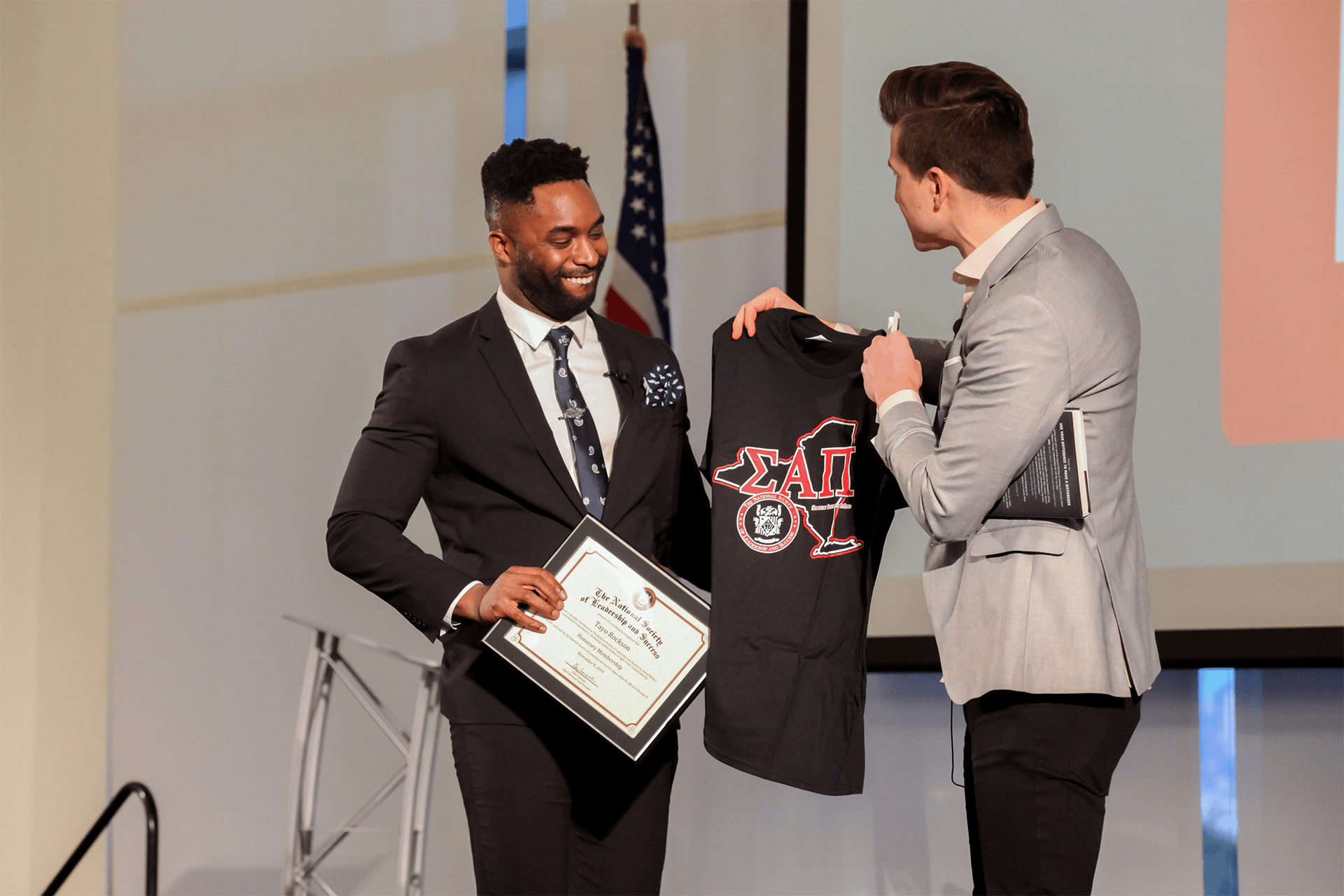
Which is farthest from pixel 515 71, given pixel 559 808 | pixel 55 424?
pixel 559 808

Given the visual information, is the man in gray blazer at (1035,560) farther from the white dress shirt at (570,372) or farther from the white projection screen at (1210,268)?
the white projection screen at (1210,268)

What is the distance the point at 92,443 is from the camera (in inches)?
183

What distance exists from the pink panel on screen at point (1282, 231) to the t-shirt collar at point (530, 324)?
1.50 m

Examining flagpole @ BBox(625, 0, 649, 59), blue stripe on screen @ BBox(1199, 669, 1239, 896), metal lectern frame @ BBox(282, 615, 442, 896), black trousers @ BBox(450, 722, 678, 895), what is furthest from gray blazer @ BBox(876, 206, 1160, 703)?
flagpole @ BBox(625, 0, 649, 59)

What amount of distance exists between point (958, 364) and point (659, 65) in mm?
2570

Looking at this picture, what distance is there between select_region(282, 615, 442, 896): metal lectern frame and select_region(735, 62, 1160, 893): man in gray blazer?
81.6 inches

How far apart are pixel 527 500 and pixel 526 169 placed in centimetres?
52

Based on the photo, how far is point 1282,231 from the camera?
2.62 meters

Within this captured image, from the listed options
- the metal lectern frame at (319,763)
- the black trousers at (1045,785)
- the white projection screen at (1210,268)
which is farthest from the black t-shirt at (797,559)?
the metal lectern frame at (319,763)

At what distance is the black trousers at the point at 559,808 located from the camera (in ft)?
5.52

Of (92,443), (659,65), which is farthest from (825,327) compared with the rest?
(92,443)

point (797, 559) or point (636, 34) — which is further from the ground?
point (636, 34)

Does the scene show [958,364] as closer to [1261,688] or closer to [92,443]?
[1261,688]

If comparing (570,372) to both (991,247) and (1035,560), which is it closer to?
(991,247)
